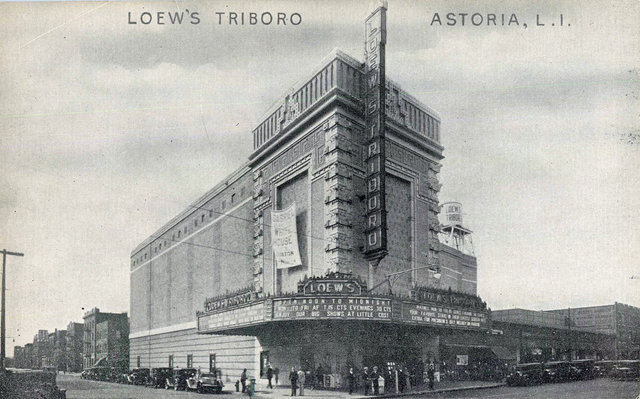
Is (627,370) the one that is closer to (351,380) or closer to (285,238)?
(351,380)

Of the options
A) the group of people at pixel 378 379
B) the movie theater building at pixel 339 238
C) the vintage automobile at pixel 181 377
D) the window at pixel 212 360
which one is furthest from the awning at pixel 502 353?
the vintage automobile at pixel 181 377

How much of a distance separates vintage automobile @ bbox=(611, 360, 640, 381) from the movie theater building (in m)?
8.40

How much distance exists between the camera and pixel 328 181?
1244 inches

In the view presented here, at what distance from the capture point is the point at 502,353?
47688 millimetres

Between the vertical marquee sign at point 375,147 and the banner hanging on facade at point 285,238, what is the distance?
4.41m

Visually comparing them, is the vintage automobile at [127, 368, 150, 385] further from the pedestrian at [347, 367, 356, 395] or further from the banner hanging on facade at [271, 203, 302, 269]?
the pedestrian at [347, 367, 356, 395]

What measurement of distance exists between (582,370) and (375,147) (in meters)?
21.8

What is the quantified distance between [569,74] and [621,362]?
20977 millimetres

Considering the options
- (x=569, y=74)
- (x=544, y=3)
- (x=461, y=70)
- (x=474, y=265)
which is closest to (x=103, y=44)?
(x=461, y=70)

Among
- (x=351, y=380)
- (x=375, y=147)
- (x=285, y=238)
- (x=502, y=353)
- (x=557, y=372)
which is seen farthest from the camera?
(x=502, y=353)

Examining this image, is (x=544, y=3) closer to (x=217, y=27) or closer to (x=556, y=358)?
(x=217, y=27)

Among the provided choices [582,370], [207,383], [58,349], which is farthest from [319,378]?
[58,349]

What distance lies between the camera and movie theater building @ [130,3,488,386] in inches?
1166

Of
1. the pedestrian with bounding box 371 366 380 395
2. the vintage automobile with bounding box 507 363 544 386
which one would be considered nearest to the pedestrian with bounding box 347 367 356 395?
the pedestrian with bounding box 371 366 380 395
